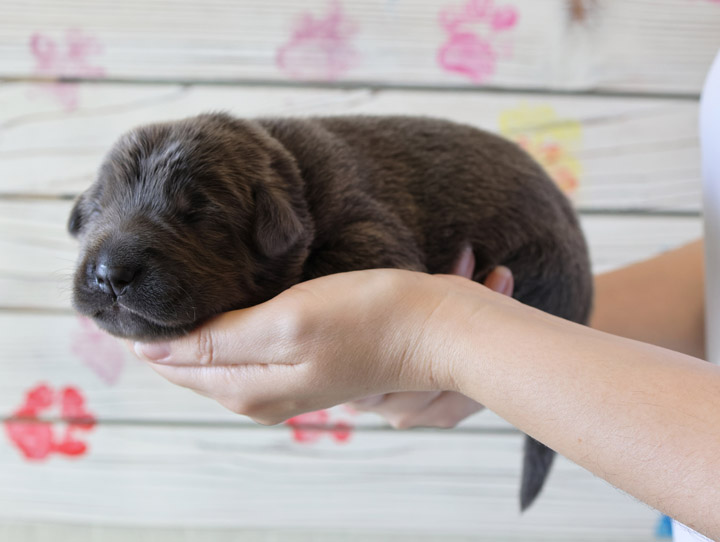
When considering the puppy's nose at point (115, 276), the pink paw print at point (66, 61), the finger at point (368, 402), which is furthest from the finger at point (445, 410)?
the pink paw print at point (66, 61)

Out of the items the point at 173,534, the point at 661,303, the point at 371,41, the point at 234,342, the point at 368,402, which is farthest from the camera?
the point at 173,534

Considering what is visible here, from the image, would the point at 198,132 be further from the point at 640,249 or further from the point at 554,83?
the point at 640,249

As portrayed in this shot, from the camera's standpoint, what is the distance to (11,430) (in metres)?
2.38

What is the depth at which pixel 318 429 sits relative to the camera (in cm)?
238

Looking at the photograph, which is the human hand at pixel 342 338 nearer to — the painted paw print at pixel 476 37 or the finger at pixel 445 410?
the finger at pixel 445 410

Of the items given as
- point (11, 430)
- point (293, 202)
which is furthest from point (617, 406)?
point (11, 430)

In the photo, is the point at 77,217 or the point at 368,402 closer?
the point at 77,217

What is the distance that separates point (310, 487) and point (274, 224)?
157 centimetres

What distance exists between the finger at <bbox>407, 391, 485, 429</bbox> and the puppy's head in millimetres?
527

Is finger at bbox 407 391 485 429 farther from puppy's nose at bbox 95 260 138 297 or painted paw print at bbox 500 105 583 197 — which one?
painted paw print at bbox 500 105 583 197

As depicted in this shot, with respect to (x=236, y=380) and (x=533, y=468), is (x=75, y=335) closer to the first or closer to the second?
(x=236, y=380)

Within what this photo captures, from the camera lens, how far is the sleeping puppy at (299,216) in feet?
3.72

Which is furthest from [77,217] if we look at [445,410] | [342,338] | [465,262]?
[445,410]

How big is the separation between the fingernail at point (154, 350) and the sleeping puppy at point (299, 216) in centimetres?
4
